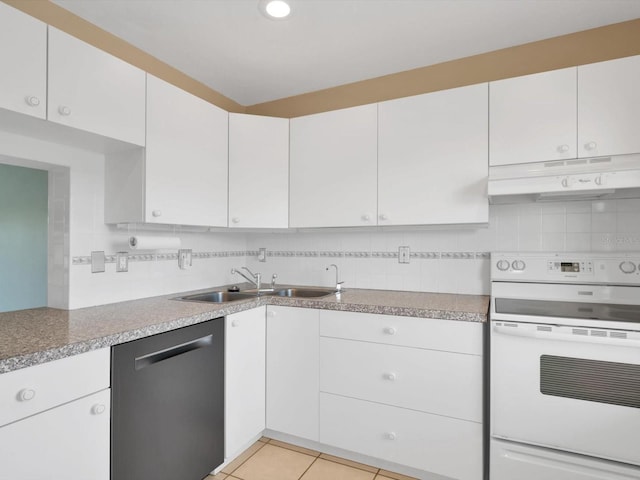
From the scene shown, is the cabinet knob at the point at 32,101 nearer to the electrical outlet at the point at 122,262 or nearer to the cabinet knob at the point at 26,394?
the electrical outlet at the point at 122,262

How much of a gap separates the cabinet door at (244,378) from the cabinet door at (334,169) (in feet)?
2.43

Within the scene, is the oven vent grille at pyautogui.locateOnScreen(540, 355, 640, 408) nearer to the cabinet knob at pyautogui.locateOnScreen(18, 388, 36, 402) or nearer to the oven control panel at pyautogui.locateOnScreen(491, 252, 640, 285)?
the oven control panel at pyautogui.locateOnScreen(491, 252, 640, 285)

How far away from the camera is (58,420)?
114 centimetres

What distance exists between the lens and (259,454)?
6.64 feet

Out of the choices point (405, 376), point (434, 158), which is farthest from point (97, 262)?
point (434, 158)

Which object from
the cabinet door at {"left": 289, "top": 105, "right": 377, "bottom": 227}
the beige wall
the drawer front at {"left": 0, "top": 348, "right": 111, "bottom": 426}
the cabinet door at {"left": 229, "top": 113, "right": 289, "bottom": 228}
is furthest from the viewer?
the cabinet door at {"left": 229, "top": 113, "right": 289, "bottom": 228}

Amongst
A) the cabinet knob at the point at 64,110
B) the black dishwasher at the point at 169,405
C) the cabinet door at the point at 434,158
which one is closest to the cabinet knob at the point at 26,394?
the black dishwasher at the point at 169,405

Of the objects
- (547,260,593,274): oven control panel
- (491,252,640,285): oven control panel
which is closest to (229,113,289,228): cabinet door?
(491,252,640,285): oven control panel

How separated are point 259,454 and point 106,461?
0.96 metres

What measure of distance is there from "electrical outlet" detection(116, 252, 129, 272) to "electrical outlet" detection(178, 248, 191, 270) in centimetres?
38

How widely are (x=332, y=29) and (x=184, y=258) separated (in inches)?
65.7

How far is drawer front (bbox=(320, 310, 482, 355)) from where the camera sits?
5.49ft

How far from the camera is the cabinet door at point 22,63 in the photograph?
49.6 inches

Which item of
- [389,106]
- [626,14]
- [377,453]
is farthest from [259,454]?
[626,14]
